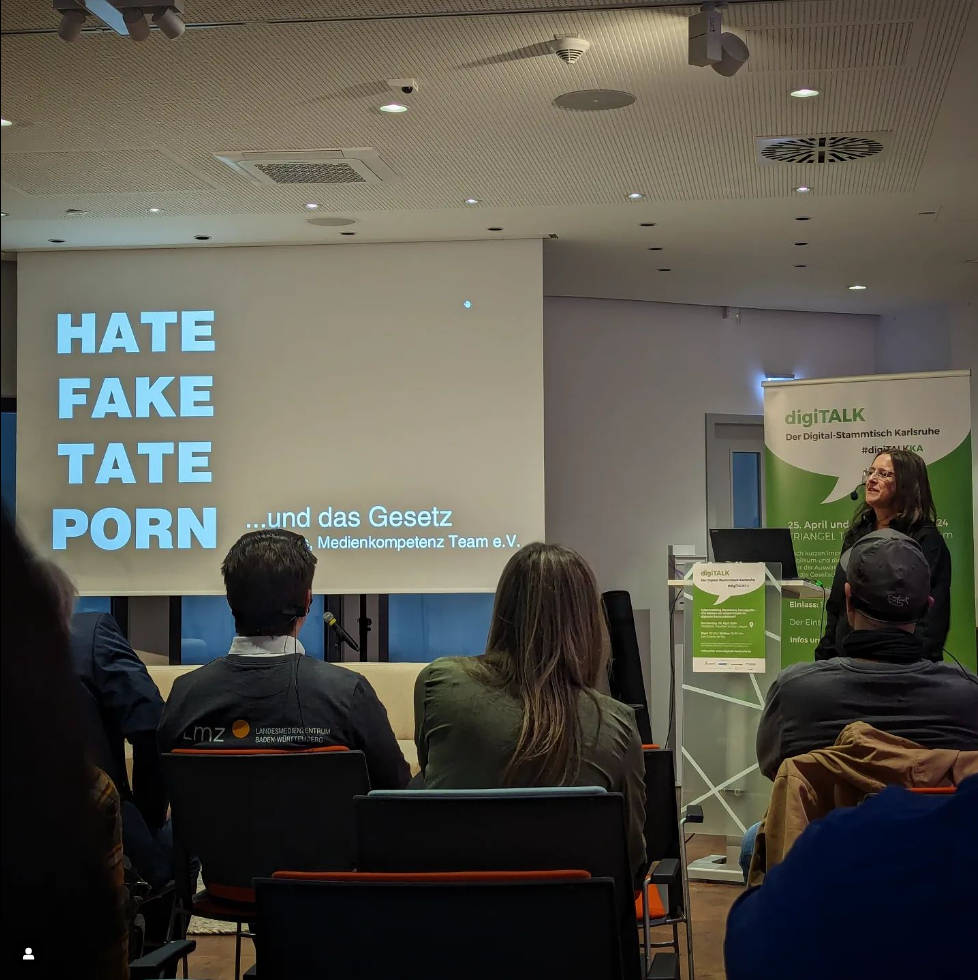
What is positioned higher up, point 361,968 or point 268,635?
point 268,635

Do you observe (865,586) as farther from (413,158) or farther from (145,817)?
(413,158)

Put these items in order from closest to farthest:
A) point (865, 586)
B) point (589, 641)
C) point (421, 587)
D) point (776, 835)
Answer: point (776, 835)
point (589, 641)
point (865, 586)
point (421, 587)

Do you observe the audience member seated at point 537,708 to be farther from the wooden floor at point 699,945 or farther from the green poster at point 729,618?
the green poster at point 729,618

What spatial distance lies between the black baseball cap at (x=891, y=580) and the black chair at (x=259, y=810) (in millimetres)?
1251

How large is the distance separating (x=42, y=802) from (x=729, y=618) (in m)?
5.17

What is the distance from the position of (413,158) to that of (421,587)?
9.01 ft

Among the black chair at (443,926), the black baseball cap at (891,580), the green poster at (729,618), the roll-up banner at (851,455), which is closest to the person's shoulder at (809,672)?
the black baseball cap at (891,580)

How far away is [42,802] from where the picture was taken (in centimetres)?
67

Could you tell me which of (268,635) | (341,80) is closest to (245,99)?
(341,80)

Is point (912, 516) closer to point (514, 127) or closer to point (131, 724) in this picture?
point (514, 127)

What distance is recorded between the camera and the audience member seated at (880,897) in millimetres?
1146

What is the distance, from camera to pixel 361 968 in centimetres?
180

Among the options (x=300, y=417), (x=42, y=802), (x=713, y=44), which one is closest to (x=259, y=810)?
(x=42, y=802)

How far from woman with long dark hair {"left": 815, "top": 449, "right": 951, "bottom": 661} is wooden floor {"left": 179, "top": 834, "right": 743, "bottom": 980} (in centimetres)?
143
